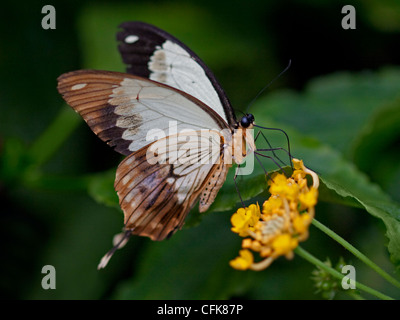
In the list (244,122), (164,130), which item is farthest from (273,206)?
(164,130)

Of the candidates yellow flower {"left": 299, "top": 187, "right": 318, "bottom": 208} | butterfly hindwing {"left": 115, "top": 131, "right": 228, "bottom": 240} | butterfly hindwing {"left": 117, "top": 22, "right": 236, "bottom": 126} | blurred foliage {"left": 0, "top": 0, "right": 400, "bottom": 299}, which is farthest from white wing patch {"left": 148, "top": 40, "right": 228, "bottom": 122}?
yellow flower {"left": 299, "top": 187, "right": 318, "bottom": 208}

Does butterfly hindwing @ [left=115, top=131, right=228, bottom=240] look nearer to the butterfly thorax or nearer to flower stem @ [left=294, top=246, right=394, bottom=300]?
the butterfly thorax

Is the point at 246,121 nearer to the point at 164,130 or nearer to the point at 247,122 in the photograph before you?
the point at 247,122

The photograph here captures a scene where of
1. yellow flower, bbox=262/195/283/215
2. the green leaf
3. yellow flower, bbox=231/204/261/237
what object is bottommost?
the green leaf

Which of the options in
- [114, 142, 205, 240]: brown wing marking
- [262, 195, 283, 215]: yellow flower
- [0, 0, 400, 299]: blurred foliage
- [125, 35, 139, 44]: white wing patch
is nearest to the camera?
[262, 195, 283, 215]: yellow flower

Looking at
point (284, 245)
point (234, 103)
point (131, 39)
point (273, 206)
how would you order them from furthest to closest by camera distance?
point (234, 103) < point (131, 39) < point (273, 206) < point (284, 245)

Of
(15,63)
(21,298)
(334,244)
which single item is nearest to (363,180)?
(334,244)

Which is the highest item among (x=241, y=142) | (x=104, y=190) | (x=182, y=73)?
(x=182, y=73)

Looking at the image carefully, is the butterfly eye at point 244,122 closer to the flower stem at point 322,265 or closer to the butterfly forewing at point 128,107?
the butterfly forewing at point 128,107
